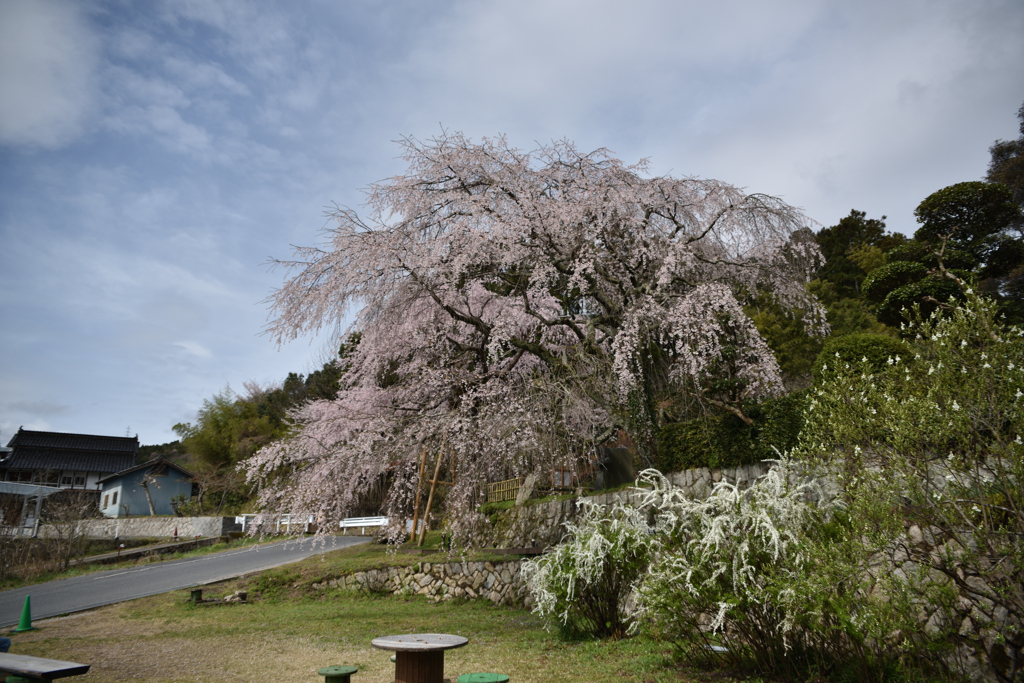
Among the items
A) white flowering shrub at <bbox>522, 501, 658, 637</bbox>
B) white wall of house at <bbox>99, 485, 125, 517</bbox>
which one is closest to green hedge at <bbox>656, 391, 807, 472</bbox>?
white flowering shrub at <bbox>522, 501, 658, 637</bbox>

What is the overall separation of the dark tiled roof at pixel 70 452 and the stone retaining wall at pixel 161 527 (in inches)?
365

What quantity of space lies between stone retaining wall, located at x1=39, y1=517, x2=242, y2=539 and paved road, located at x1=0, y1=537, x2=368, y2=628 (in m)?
4.14

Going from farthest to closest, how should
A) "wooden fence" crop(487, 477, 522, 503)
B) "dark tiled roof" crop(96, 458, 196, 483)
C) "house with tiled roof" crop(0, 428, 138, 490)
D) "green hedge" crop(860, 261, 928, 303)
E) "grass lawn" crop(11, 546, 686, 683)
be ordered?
"house with tiled roof" crop(0, 428, 138, 490) → "dark tiled roof" crop(96, 458, 196, 483) → "wooden fence" crop(487, 477, 522, 503) → "green hedge" crop(860, 261, 928, 303) → "grass lawn" crop(11, 546, 686, 683)

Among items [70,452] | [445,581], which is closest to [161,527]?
[70,452]

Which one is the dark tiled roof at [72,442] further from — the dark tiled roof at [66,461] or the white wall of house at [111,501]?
the white wall of house at [111,501]

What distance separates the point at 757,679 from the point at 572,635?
8.27ft

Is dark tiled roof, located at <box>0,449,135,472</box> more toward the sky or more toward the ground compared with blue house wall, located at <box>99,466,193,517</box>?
more toward the sky

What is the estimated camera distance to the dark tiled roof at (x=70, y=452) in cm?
2919

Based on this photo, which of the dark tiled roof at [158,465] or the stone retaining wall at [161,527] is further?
the dark tiled roof at [158,465]

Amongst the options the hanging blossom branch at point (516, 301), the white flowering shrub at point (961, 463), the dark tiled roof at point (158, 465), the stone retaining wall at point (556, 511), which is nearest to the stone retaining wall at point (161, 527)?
the dark tiled roof at point (158, 465)

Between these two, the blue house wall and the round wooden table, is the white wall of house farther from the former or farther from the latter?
the round wooden table

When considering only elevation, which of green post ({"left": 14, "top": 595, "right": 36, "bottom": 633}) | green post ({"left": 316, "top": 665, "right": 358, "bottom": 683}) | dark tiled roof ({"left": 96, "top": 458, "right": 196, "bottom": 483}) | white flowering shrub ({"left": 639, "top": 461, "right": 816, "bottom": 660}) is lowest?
green post ({"left": 14, "top": 595, "right": 36, "bottom": 633})

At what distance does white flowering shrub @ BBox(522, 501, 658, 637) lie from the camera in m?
6.17

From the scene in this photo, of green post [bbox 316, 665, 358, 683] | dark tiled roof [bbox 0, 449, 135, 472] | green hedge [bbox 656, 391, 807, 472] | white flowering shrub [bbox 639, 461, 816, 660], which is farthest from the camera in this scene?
dark tiled roof [bbox 0, 449, 135, 472]
